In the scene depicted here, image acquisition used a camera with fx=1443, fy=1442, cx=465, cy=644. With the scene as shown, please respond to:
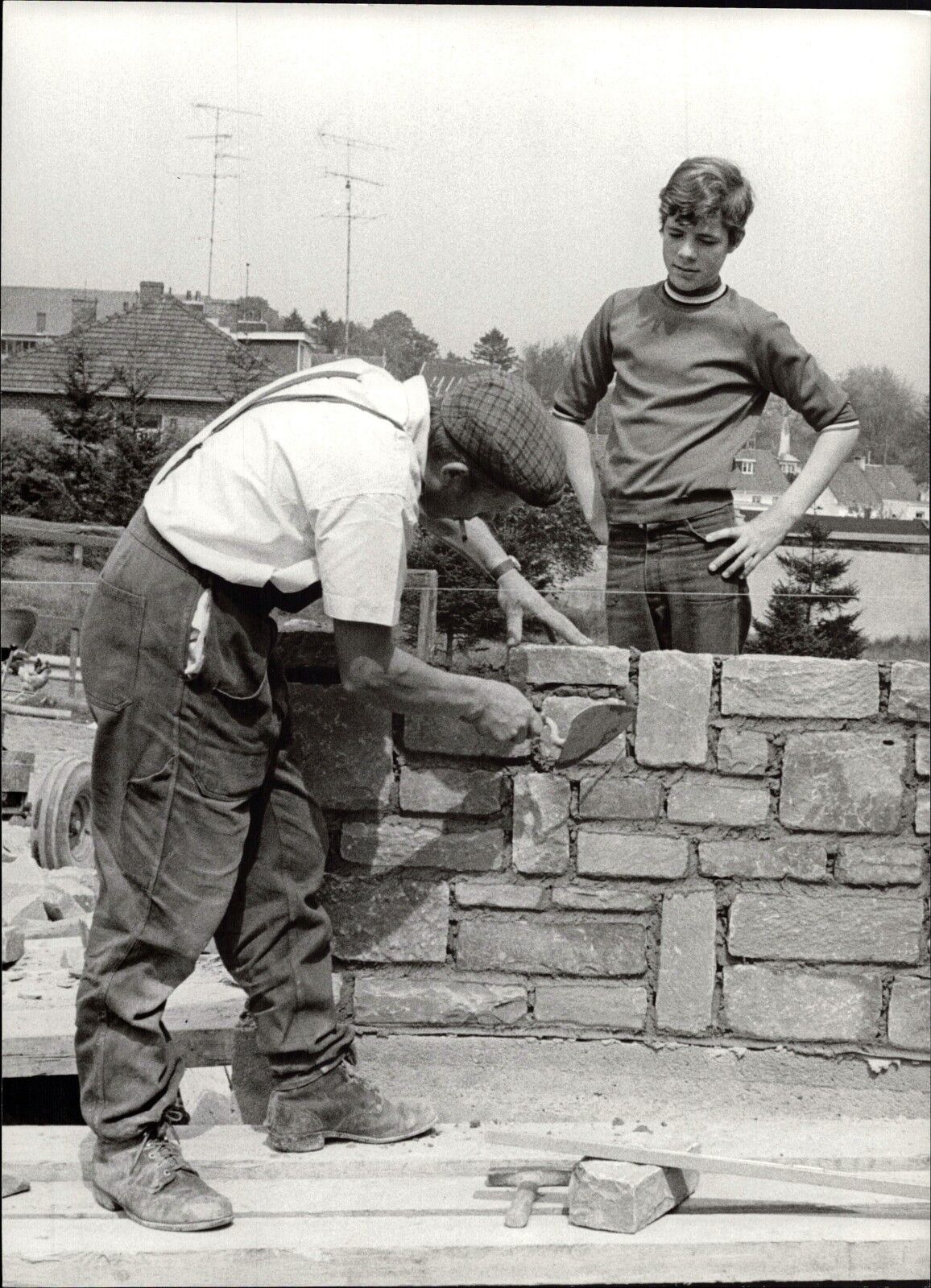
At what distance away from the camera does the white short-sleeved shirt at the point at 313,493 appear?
3.34 meters

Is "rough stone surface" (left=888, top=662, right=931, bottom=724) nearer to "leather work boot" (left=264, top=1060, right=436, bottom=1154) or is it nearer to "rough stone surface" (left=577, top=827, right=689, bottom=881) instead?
"rough stone surface" (left=577, top=827, right=689, bottom=881)

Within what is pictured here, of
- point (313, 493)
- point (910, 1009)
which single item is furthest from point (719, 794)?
point (313, 493)

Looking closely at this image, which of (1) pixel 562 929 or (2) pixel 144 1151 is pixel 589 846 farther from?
(2) pixel 144 1151

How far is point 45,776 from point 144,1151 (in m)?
2.54

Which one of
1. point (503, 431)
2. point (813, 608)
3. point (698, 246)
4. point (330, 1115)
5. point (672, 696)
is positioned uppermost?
point (698, 246)

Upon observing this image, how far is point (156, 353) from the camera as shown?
416 cm

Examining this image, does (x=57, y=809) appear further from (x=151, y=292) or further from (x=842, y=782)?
(x=842, y=782)

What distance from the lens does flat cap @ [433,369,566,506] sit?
3500mm

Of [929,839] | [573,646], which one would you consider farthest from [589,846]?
[929,839]

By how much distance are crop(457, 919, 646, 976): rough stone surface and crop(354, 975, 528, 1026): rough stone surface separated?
7cm

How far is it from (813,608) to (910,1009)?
1.20m

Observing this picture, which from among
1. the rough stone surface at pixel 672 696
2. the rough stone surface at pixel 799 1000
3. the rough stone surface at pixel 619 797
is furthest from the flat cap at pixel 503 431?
the rough stone surface at pixel 799 1000

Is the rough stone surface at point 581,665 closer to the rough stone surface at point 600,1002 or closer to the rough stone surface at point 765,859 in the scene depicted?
the rough stone surface at point 765,859

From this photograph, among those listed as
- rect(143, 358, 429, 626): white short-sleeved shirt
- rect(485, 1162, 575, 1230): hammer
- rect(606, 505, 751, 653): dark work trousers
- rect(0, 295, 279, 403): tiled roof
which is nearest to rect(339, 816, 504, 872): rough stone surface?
rect(606, 505, 751, 653): dark work trousers
